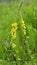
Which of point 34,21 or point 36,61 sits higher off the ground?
point 34,21

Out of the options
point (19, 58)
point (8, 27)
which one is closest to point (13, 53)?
point (19, 58)

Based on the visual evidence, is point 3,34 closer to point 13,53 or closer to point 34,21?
point 13,53

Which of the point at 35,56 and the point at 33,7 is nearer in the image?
the point at 35,56

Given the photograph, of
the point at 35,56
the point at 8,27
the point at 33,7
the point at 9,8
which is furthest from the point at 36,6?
the point at 35,56

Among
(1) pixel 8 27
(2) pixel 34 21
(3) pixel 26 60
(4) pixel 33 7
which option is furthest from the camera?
(4) pixel 33 7

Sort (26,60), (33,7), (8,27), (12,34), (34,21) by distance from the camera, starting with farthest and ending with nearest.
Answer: (33,7), (34,21), (8,27), (26,60), (12,34)

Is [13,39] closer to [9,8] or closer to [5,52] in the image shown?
[5,52]

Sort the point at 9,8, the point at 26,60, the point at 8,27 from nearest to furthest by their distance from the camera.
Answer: the point at 26,60, the point at 8,27, the point at 9,8

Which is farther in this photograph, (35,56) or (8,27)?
(8,27)

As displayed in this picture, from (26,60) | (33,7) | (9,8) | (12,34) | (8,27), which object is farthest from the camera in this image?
(9,8)
